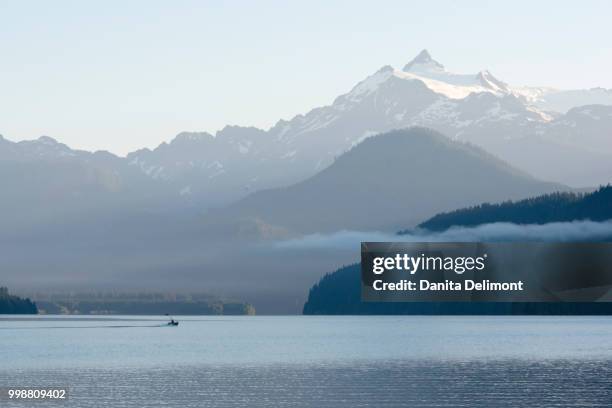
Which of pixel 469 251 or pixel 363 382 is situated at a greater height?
pixel 469 251

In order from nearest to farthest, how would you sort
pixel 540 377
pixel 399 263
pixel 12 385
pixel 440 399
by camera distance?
pixel 399 263 → pixel 440 399 → pixel 12 385 → pixel 540 377

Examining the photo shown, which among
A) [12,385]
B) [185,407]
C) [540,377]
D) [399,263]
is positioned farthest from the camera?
[540,377]

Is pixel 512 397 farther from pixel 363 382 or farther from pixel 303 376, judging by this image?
pixel 303 376

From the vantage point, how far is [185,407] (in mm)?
143750

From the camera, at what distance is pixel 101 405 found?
478 ft

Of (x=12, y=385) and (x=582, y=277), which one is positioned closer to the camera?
(x=582, y=277)

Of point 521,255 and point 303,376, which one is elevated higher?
point 521,255

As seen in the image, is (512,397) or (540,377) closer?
(512,397)

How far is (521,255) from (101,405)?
194 ft

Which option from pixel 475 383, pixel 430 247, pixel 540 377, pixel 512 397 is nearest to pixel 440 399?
pixel 512 397

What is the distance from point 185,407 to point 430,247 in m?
46.6

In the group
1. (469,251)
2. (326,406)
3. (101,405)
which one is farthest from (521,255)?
(101,405)

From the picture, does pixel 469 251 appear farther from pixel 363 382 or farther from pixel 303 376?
pixel 303 376

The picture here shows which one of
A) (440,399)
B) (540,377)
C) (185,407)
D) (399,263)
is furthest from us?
(540,377)
